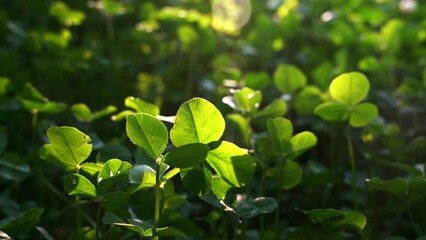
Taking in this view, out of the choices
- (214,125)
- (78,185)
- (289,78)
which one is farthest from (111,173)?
(289,78)

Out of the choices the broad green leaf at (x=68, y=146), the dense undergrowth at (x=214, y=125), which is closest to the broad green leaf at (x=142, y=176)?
the dense undergrowth at (x=214, y=125)

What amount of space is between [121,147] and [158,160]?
237mm

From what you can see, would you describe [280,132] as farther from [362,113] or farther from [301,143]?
[362,113]

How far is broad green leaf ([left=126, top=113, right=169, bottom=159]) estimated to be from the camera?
0.81m

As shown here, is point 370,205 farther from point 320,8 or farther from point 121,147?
point 320,8

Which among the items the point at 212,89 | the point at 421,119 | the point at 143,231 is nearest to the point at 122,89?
the point at 212,89

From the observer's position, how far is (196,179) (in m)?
0.86

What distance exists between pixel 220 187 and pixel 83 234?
0.23 m

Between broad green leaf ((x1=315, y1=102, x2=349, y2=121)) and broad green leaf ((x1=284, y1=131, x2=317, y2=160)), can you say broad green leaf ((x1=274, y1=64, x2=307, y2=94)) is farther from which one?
broad green leaf ((x1=284, y1=131, x2=317, y2=160))

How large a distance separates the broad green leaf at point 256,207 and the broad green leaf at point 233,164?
4cm

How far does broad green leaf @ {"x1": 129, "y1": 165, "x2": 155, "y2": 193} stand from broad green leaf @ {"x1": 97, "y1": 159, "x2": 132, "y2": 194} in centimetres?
3

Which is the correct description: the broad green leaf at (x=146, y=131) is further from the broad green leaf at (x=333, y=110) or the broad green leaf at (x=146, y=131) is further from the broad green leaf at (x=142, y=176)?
the broad green leaf at (x=333, y=110)

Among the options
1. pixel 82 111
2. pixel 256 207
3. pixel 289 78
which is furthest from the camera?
pixel 289 78

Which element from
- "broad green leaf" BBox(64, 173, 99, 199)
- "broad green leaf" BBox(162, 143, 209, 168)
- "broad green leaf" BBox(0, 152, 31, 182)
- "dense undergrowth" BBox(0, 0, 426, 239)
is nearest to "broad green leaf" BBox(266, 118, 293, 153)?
"dense undergrowth" BBox(0, 0, 426, 239)
